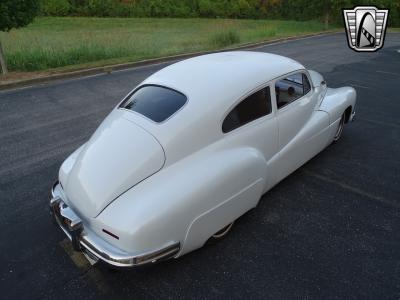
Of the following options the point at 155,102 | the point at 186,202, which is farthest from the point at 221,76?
the point at 186,202

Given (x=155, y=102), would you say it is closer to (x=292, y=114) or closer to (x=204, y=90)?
(x=204, y=90)

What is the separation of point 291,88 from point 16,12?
23.1ft

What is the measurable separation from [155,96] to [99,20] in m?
32.7

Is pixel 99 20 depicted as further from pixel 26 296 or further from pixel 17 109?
pixel 26 296

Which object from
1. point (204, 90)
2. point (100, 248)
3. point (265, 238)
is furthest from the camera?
point (265, 238)

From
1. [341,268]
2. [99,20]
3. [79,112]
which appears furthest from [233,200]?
[99,20]

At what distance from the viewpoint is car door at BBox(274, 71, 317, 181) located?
412cm

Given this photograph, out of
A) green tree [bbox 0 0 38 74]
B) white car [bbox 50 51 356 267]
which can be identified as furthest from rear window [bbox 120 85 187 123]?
green tree [bbox 0 0 38 74]

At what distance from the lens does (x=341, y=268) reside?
11.0 ft

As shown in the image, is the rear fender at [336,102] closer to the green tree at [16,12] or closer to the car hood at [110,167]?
the car hood at [110,167]

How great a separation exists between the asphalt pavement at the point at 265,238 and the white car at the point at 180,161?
349 mm

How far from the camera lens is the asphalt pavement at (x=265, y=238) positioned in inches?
125

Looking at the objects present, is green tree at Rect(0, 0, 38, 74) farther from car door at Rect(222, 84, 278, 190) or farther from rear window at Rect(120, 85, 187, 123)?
car door at Rect(222, 84, 278, 190)

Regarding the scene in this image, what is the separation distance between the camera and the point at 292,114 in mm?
4258
